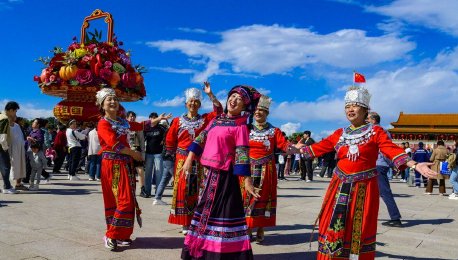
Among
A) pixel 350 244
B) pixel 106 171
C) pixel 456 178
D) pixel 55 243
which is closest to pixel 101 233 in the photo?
pixel 55 243

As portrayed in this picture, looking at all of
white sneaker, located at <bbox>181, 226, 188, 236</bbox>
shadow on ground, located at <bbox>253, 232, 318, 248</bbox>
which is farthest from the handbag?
shadow on ground, located at <bbox>253, 232, 318, 248</bbox>

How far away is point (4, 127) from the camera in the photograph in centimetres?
852

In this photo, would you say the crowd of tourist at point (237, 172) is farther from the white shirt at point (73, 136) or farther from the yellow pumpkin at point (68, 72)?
the white shirt at point (73, 136)

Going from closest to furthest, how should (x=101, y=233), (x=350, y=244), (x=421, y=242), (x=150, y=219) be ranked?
(x=350, y=244) < (x=101, y=233) < (x=421, y=242) < (x=150, y=219)

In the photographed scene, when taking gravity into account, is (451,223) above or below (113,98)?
below

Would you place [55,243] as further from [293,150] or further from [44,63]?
[44,63]

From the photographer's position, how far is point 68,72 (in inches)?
463

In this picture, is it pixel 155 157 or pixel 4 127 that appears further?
pixel 155 157

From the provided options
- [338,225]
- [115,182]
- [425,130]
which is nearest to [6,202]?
[115,182]

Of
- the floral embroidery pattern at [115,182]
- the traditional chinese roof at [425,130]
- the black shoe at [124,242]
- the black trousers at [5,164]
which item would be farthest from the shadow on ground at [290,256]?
the traditional chinese roof at [425,130]

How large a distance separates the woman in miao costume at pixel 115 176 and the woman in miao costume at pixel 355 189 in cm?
232

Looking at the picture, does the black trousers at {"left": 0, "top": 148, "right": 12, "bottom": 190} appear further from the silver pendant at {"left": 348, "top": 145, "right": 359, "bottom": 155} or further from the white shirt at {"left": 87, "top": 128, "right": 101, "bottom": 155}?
the silver pendant at {"left": 348, "top": 145, "right": 359, "bottom": 155}

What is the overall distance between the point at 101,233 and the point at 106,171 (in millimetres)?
1121

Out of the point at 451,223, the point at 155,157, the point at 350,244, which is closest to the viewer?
the point at 350,244
